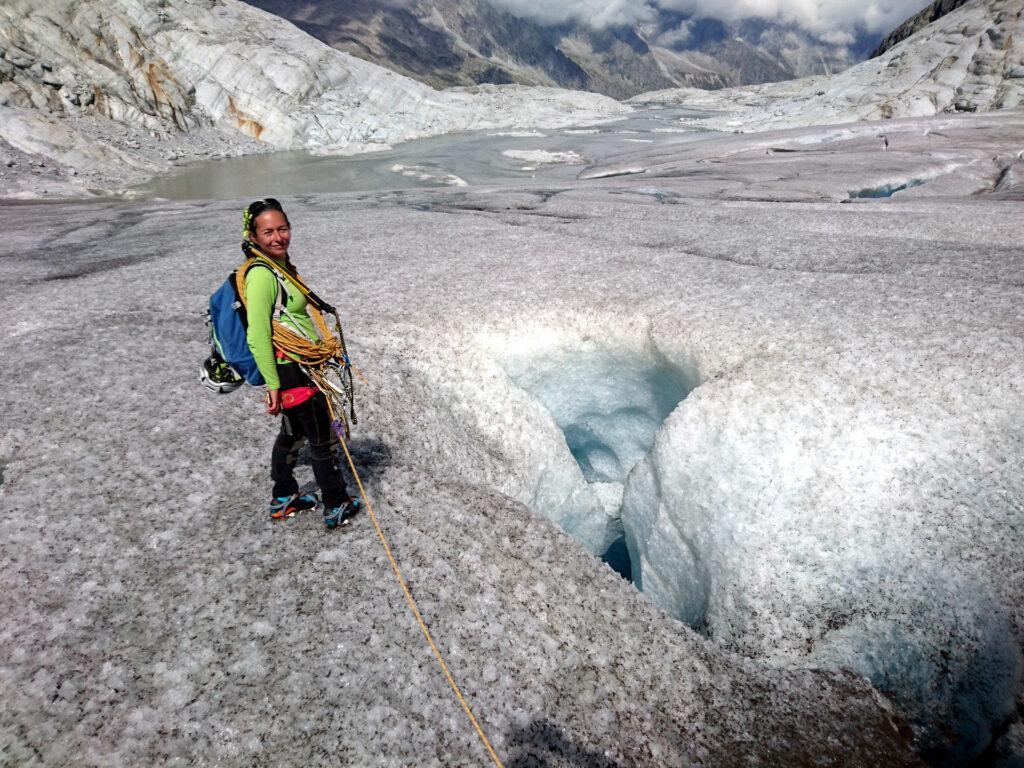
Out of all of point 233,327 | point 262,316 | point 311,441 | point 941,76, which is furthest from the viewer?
point 941,76

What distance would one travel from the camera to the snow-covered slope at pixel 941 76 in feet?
152

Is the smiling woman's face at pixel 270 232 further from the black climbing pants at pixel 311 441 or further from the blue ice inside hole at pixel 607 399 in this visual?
the blue ice inside hole at pixel 607 399

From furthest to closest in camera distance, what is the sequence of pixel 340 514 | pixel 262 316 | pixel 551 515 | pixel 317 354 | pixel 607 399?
pixel 607 399, pixel 551 515, pixel 340 514, pixel 317 354, pixel 262 316

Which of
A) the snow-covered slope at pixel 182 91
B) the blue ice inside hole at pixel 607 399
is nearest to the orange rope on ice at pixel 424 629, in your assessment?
the blue ice inside hole at pixel 607 399

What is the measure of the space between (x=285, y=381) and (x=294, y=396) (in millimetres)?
159

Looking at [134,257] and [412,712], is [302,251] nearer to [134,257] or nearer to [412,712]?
[134,257]

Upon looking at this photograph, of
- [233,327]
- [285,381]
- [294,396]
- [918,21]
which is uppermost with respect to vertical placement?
[918,21]

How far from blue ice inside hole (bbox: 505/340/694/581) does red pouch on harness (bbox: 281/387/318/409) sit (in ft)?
16.2

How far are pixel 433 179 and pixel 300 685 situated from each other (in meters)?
44.8

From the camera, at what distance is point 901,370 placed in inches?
283

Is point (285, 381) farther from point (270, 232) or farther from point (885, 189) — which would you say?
point (885, 189)

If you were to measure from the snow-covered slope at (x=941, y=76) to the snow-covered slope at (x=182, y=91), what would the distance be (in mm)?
51224

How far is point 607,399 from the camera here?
10969 mm

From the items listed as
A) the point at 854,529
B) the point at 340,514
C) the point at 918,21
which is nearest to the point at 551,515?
the point at 854,529
